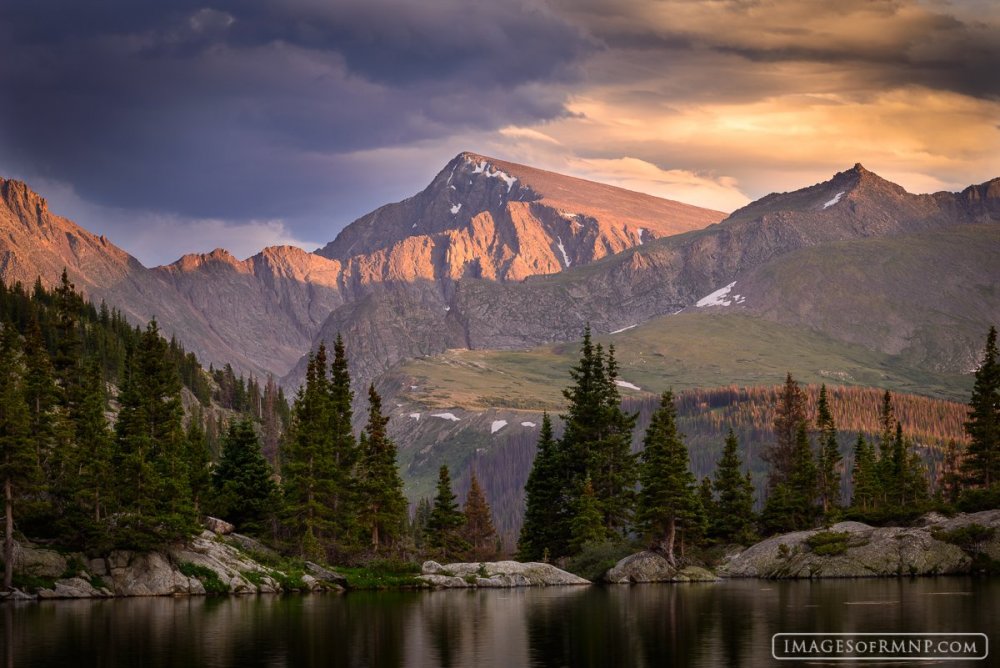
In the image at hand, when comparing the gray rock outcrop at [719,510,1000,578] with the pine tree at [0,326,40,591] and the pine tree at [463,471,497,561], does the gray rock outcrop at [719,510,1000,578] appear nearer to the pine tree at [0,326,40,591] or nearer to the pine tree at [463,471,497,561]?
the pine tree at [463,471,497,561]

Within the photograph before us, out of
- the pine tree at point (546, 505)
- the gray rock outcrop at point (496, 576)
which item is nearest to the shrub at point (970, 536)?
the gray rock outcrop at point (496, 576)

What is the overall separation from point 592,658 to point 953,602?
109 feet

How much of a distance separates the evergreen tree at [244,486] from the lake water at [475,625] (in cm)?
2541

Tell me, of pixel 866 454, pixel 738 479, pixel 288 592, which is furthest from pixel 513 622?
pixel 866 454

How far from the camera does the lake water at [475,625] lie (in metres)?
53.2

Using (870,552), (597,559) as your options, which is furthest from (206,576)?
(870,552)

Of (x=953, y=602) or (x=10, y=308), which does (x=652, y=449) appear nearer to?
(x=953, y=602)

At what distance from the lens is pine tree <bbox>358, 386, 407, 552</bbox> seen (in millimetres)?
116875

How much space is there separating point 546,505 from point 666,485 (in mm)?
21396

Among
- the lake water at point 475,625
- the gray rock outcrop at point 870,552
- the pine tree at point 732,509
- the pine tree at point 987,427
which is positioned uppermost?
the pine tree at point 987,427

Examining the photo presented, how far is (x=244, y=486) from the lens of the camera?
117m

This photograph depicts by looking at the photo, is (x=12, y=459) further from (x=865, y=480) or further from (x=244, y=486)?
(x=865, y=480)

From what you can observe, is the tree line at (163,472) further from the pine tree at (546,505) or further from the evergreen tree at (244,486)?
the pine tree at (546,505)

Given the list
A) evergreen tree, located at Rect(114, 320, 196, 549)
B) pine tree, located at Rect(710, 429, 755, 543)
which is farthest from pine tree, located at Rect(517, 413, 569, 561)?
evergreen tree, located at Rect(114, 320, 196, 549)
